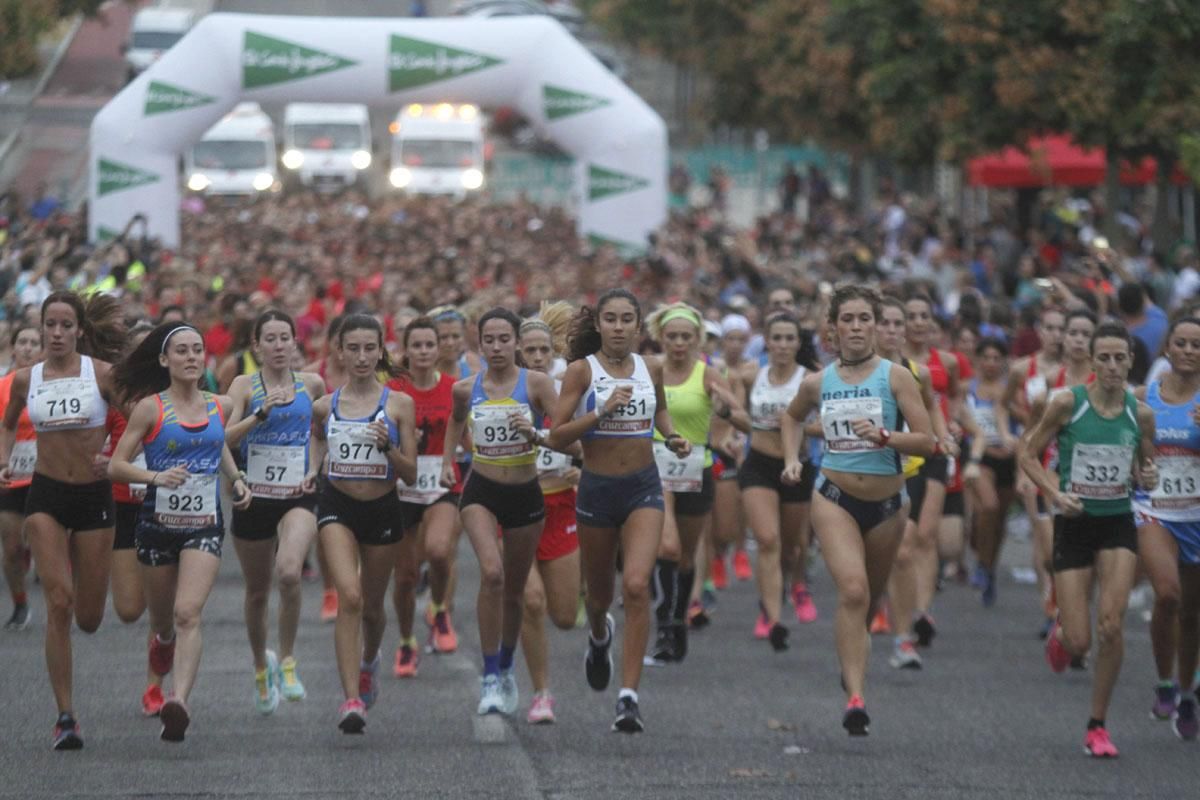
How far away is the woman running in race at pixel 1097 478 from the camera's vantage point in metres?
10.4

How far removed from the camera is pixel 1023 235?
34281mm

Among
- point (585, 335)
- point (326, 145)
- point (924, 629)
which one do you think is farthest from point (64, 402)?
point (326, 145)

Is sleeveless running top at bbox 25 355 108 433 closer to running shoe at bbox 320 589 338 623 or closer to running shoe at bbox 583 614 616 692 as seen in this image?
running shoe at bbox 583 614 616 692

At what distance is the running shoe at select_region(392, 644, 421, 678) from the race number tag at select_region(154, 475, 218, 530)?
2.56 meters

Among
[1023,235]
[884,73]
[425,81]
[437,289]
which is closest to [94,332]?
[437,289]

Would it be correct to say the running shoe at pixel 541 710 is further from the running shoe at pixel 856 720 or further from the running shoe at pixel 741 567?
the running shoe at pixel 741 567

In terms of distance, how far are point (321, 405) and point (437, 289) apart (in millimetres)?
10500

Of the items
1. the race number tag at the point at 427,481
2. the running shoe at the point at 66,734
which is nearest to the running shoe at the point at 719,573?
the race number tag at the point at 427,481

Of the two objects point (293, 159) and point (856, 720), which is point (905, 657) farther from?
point (293, 159)

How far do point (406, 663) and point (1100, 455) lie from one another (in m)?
4.04

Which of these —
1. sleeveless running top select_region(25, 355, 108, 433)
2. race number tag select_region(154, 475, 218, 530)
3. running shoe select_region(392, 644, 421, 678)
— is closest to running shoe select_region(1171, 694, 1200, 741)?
running shoe select_region(392, 644, 421, 678)

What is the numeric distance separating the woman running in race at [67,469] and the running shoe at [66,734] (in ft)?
0.04

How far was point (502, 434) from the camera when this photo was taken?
35.1 feet

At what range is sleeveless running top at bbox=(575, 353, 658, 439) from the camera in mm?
10562
